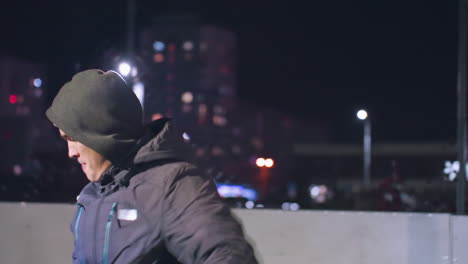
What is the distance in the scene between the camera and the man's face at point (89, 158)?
1.73 m

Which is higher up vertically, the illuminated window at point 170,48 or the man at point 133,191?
the illuminated window at point 170,48

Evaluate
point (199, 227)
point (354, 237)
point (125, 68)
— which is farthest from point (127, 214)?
point (125, 68)

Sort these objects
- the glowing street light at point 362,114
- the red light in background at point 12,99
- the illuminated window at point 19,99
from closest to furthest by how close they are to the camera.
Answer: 1. the glowing street light at point 362,114
2. the red light in background at point 12,99
3. the illuminated window at point 19,99

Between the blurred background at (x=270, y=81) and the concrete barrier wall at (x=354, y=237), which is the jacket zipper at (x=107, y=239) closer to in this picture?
the blurred background at (x=270, y=81)

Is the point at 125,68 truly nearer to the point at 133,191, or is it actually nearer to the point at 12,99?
the point at 12,99

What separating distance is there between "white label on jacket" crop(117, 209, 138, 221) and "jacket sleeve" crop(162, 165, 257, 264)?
89 millimetres

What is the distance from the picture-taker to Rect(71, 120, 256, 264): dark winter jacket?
144 centimetres

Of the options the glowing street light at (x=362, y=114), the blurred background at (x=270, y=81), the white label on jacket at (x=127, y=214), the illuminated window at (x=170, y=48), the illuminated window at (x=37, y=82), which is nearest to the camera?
the white label on jacket at (x=127, y=214)

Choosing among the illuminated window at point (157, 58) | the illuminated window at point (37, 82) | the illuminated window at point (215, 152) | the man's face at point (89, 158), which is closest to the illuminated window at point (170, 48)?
the illuminated window at point (157, 58)

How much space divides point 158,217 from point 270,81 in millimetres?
31919

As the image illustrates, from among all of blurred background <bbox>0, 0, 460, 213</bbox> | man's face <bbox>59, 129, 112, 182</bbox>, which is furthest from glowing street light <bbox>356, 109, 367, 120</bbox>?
man's face <bbox>59, 129, 112, 182</bbox>

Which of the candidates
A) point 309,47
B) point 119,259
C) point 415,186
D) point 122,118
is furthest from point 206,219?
point 309,47

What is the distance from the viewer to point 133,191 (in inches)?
62.5

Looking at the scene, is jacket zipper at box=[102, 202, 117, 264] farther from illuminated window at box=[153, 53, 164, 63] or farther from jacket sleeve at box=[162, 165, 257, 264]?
→ illuminated window at box=[153, 53, 164, 63]
